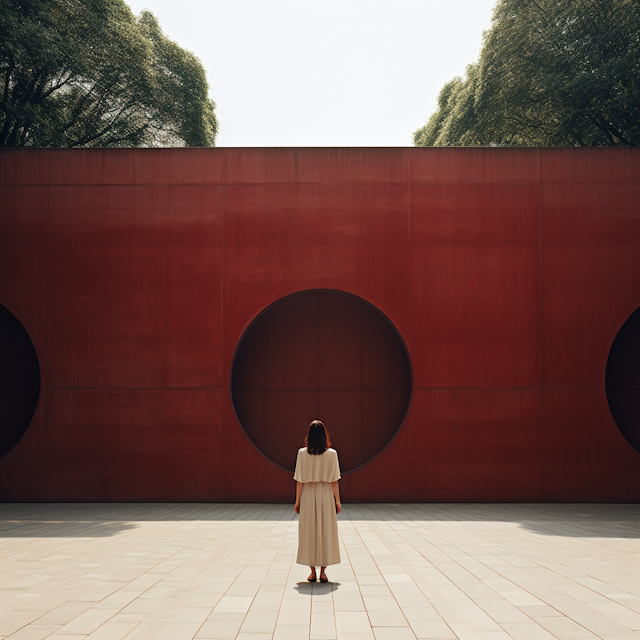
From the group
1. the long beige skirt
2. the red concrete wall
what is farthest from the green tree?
the long beige skirt

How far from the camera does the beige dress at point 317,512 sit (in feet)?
15.6

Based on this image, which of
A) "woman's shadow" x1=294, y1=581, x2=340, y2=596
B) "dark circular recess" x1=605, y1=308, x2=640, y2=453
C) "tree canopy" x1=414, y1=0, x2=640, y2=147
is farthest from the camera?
"tree canopy" x1=414, y1=0, x2=640, y2=147

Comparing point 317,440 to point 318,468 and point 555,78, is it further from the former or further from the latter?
point 555,78

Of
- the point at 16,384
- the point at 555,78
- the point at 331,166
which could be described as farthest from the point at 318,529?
the point at 555,78

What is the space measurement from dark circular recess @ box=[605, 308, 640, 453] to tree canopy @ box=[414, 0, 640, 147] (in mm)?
7285

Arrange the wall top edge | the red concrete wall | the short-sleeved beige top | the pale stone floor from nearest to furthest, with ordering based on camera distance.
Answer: the pale stone floor
the short-sleeved beige top
the red concrete wall
the wall top edge

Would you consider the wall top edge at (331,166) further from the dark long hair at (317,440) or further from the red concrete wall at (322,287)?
the dark long hair at (317,440)

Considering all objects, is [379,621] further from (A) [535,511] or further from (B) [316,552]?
(A) [535,511]

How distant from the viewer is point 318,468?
4.95 metres

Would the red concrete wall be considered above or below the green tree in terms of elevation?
below

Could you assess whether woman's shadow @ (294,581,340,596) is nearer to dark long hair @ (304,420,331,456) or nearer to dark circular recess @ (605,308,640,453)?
dark long hair @ (304,420,331,456)

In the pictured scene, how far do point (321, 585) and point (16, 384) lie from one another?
8.28m

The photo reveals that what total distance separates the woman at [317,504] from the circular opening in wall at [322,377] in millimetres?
5651

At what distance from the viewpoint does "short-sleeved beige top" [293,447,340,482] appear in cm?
493
